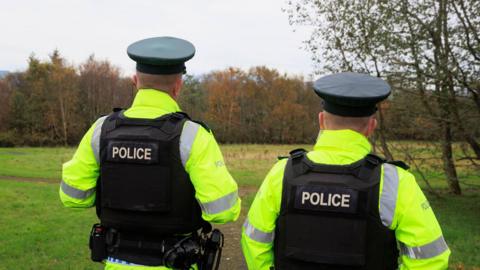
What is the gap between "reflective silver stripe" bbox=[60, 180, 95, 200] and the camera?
3266 mm

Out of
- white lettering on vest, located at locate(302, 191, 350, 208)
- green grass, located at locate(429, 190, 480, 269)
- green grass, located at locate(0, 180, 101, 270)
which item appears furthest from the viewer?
green grass, located at locate(429, 190, 480, 269)

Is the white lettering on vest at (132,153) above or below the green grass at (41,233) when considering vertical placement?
above

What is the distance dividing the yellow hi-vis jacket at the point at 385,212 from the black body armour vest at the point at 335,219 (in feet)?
0.16

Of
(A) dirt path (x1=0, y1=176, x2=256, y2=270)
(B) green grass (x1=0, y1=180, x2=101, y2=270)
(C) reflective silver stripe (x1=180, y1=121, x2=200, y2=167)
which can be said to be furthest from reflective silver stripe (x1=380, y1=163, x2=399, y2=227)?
(B) green grass (x1=0, y1=180, x2=101, y2=270)

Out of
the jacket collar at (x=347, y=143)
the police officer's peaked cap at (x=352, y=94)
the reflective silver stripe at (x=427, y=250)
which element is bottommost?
the reflective silver stripe at (x=427, y=250)

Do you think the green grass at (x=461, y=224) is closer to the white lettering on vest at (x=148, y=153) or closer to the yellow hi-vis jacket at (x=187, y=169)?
the yellow hi-vis jacket at (x=187, y=169)

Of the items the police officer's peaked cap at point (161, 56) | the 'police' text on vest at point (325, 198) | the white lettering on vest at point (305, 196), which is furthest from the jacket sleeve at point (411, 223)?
the police officer's peaked cap at point (161, 56)

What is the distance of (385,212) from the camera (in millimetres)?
2426

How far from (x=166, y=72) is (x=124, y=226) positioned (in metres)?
1.07

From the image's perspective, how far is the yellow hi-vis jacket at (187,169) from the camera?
2.96 m

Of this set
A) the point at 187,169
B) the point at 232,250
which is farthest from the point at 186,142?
the point at 232,250

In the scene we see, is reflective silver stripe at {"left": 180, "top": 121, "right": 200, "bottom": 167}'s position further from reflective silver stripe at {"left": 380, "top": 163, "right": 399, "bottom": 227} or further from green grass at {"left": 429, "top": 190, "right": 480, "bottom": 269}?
green grass at {"left": 429, "top": 190, "right": 480, "bottom": 269}

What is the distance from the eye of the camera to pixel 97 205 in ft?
11.0

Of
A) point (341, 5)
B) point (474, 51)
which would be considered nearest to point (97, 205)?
point (474, 51)
